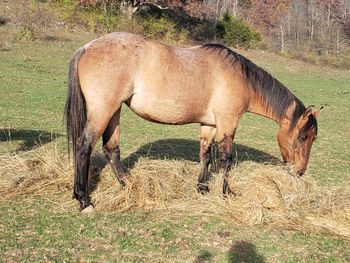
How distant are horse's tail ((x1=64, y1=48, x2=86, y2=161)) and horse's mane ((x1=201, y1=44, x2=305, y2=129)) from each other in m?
1.68

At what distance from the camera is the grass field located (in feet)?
12.9

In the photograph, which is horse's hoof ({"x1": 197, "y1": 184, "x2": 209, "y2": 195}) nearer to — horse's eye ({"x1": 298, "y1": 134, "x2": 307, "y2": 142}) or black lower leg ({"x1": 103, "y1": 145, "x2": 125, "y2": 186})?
black lower leg ({"x1": 103, "y1": 145, "x2": 125, "y2": 186})

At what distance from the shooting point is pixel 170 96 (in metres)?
4.94

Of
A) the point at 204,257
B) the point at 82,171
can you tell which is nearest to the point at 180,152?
the point at 82,171

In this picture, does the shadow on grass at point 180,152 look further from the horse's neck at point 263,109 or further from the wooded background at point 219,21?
the wooded background at point 219,21

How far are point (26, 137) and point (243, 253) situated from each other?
16.8ft

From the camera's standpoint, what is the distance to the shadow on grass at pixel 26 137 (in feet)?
23.5

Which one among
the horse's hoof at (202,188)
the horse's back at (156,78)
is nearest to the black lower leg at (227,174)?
the horse's hoof at (202,188)

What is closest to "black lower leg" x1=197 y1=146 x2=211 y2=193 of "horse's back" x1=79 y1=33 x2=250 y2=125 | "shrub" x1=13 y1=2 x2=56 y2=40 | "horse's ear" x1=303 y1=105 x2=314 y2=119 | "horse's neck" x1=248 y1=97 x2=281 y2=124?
"horse's back" x1=79 y1=33 x2=250 y2=125

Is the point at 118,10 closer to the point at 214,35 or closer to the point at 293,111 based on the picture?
the point at 214,35

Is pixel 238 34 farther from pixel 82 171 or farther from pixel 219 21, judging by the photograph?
pixel 82 171

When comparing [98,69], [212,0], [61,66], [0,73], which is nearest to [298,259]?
[98,69]

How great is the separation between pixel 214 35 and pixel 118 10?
940 centimetres

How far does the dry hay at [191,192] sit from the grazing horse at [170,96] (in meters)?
0.23
